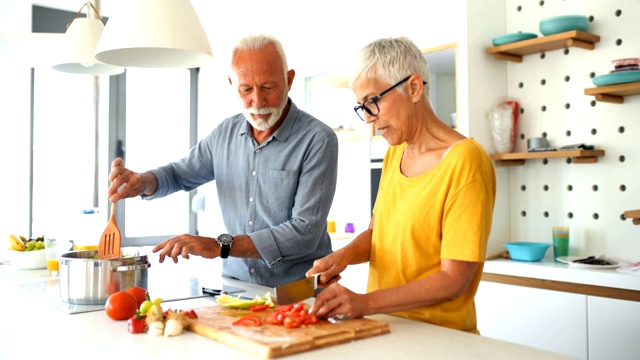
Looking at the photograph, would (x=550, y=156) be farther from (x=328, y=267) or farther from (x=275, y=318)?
(x=275, y=318)

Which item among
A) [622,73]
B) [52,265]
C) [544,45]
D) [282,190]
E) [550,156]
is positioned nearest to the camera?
[282,190]

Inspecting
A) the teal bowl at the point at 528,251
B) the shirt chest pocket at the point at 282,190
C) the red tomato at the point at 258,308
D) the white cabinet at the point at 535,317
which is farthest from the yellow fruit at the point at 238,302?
the teal bowl at the point at 528,251

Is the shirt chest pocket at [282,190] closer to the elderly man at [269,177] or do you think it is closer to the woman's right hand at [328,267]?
the elderly man at [269,177]

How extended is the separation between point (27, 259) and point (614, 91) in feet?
9.02

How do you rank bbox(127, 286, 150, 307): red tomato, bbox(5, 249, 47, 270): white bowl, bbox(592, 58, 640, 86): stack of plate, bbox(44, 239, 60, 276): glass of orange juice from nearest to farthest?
bbox(127, 286, 150, 307): red tomato → bbox(44, 239, 60, 276): glass of orange juice → bbox(5, 249, 47, 270): white bowl → bbox(592, 58, 640, 86): stack of plate

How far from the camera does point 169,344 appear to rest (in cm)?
131

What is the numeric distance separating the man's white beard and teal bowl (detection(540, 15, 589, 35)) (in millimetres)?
1657

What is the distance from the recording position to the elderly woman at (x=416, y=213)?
4.84ft

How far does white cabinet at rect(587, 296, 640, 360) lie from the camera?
2.65 metres

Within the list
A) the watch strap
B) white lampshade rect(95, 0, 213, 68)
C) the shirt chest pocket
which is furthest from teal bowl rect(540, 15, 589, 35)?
the watch strap

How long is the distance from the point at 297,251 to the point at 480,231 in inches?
31.2

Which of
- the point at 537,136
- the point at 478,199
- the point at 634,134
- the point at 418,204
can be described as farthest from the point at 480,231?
the point at 537,136

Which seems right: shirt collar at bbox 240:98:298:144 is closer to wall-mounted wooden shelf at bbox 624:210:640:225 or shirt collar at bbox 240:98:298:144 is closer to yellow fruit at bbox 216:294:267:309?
yellow fruit at bbox 216:294:267:309

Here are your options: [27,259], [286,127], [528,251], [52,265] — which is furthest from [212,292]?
[528,251]
